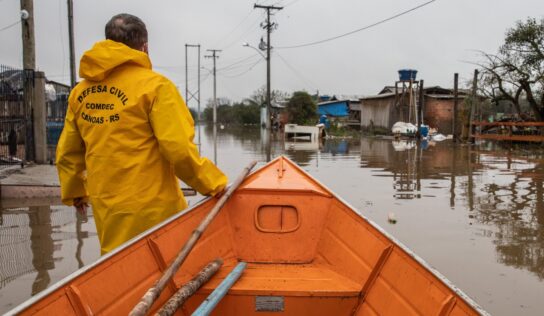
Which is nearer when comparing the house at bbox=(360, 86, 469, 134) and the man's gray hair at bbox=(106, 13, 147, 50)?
the man's gray hair at bbox=(106, 13, 147, 50)

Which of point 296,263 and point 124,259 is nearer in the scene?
point 124,259

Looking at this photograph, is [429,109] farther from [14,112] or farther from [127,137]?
[127,137]

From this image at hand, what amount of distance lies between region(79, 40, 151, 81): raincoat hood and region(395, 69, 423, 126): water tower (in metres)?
27.1

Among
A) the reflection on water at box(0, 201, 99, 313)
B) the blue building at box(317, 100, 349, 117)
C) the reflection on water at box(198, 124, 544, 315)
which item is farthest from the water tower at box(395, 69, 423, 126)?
the reflection on water at box(0, 201, 99, 313)

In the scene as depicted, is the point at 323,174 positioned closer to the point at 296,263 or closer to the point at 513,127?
the point at 296,263

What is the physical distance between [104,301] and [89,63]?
1.28 m

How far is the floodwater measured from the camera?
442 centimetres

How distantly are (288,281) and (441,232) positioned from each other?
3.54 m

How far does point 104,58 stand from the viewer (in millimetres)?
2516

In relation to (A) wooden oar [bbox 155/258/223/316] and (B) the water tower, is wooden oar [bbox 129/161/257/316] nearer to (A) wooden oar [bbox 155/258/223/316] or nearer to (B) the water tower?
(A) wooden oar [bbox 155/258/223/316]

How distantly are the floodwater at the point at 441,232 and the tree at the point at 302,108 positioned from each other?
98.7 feet

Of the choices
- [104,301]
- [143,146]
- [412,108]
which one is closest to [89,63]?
[143,146]

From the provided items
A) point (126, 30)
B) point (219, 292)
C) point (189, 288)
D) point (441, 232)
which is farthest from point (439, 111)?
point (126, 30)

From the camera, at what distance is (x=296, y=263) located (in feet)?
13.3
